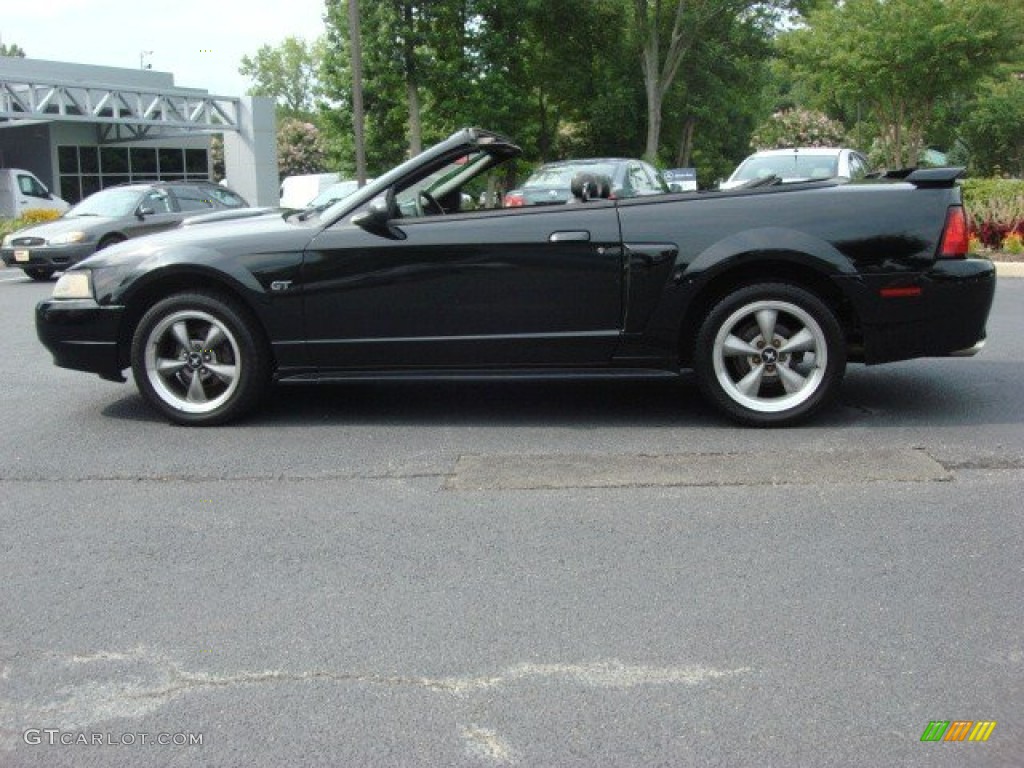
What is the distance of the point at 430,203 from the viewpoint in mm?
6566

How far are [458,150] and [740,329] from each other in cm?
189

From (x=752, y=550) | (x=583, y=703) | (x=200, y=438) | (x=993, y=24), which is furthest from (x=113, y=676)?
(x=993, y=24)

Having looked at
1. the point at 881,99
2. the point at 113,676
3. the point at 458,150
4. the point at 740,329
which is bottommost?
the point at 113,676

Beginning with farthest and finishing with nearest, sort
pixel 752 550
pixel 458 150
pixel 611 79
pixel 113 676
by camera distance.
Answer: pixel 611 79 < pixel 458 150 < pixel 752 550 < pixel 113 676

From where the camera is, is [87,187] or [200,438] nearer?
[200,438]

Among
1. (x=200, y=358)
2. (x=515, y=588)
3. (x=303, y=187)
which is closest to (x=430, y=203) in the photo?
(x=200, y=358)

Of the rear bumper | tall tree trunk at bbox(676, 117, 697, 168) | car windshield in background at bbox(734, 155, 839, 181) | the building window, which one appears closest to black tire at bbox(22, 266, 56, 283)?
car windshield in background at bbox(734, 155, 839, 181)

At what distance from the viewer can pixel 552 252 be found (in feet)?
19.7

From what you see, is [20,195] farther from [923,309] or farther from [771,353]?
[923,309]

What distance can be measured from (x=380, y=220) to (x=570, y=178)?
9.19m

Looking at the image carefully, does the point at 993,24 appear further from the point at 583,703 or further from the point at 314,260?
the point at 583,703

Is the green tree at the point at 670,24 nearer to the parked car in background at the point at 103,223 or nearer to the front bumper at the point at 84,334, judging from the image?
the parked car in background at the point at 103,223

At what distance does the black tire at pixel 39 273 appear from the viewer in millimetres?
16938

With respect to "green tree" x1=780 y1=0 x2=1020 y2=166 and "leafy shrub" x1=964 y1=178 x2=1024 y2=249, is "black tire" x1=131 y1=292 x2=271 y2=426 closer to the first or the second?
"leafy shrub" x1=964 y1=178 x2=1024 y2=249
